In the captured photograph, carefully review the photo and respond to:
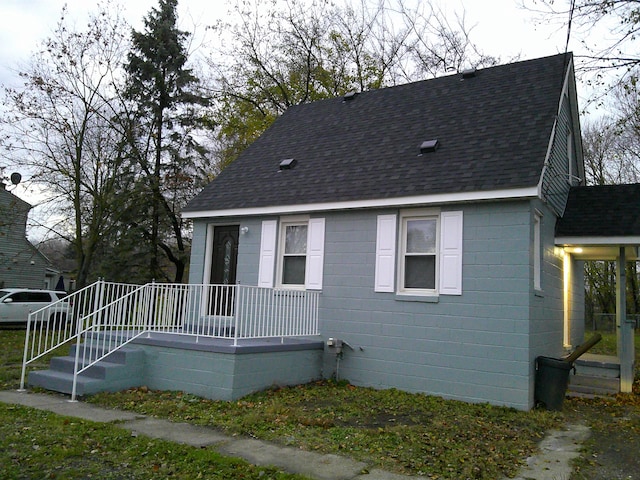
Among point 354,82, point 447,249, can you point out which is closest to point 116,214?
point 354,82

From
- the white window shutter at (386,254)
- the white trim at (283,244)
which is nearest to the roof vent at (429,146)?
the white window shutter at (386,254)

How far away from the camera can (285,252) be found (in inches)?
392

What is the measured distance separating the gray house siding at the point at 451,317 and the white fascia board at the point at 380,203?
25 centimetres

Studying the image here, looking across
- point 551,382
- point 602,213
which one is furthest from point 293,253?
point 602,213

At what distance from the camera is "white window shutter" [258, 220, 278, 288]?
981 centimetres

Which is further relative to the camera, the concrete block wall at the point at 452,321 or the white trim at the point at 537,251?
the white trim at the point at 537,251

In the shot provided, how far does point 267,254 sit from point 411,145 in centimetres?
346

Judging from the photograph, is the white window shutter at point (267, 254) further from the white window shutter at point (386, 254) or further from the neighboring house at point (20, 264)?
the neighboring house at point (20, 264)

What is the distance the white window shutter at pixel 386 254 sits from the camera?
27.8ft

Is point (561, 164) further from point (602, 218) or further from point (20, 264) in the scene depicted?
point (20, 264)

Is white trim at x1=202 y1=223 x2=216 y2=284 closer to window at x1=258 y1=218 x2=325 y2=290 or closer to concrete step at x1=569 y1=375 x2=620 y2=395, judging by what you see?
window at x1=258 y1=218 x2=325 y2=290

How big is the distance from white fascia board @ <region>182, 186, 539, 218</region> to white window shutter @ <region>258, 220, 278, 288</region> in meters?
0.34

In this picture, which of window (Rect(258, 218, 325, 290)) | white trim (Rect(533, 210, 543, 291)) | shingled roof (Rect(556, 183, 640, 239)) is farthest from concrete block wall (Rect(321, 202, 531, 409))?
shingled roof (Rect(556, 183, 640, 239))

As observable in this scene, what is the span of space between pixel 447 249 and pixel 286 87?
15.8m
